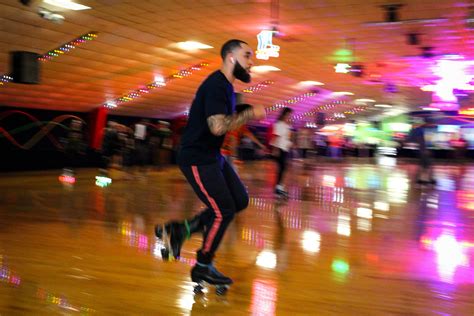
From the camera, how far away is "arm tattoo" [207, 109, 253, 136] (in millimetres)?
3096

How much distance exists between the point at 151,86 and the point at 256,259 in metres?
13.6

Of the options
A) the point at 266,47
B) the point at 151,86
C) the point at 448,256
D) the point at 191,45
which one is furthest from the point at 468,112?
the point at 448,256

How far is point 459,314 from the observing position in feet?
9.65

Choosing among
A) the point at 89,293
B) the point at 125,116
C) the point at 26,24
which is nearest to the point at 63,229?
the point at 89,293

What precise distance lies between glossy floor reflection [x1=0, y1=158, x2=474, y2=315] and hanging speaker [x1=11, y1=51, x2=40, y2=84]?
2660mm

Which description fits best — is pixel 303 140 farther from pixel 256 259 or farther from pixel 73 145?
pixel 256 259

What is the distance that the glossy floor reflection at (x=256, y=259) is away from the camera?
10.2 feet

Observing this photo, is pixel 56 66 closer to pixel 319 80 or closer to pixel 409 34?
pixel 409 34

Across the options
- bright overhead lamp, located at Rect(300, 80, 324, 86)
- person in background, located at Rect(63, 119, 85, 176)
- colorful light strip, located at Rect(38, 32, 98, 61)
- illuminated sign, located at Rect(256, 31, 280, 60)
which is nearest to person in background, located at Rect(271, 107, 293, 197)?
illuminated sign, located at Rect(256, 31, 280, 60)

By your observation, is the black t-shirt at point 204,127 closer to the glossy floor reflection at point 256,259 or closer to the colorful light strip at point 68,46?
the glossy floor reflection at point 256,259

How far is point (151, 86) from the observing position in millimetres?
17156

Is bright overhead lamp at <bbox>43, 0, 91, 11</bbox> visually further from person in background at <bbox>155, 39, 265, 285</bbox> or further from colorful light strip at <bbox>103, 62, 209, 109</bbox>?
person in background at <bbox>155, 39, 265, 285</bbox>

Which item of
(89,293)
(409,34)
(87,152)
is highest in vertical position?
(409,34)

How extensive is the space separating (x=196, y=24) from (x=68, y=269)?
8.39 meters
